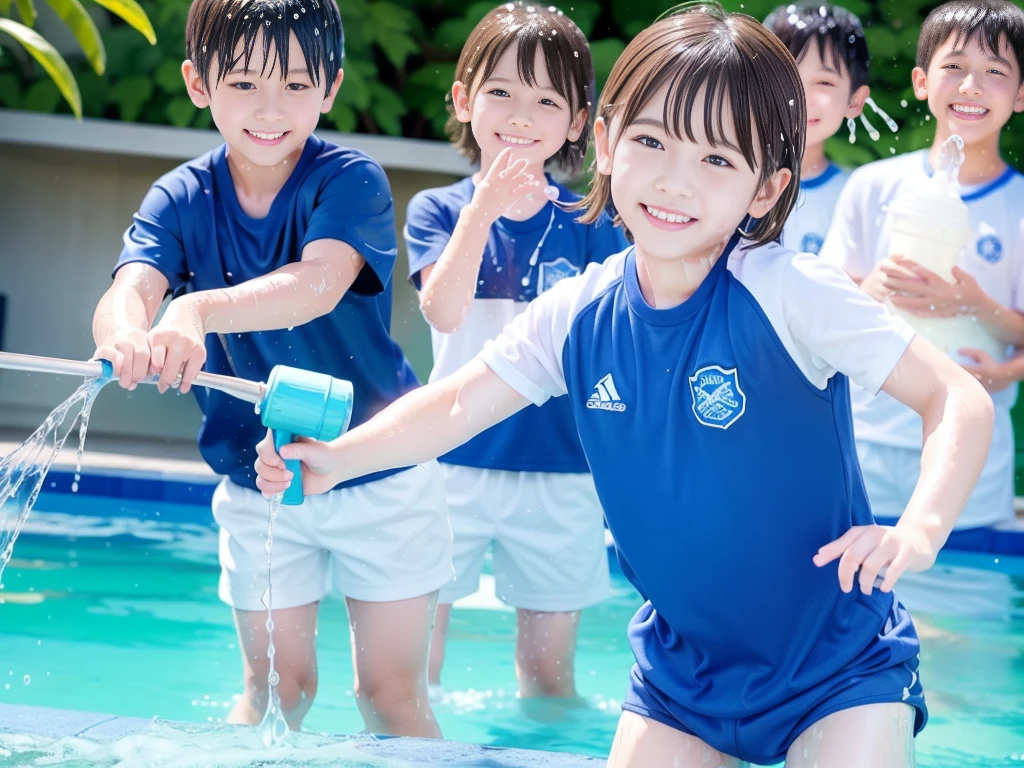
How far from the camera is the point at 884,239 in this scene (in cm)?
505

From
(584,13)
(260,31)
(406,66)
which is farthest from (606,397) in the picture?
(406,66)

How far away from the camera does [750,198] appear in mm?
2473

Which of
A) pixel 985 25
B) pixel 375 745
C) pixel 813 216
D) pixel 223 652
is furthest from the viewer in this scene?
pixel 813 216

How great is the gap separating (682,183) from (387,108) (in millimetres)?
7025

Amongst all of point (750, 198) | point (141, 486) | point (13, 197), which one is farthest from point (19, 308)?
point (750, 198)

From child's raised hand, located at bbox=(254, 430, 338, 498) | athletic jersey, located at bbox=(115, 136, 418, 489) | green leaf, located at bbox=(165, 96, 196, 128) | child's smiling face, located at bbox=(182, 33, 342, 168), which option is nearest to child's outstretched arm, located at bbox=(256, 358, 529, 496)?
child's raised hand, located at bbox=(254, 430, 338, 498)

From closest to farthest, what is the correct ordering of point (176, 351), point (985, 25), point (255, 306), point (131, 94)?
point (176, 351)
point (255, 306)
point (985, 25)
point (131, 94)

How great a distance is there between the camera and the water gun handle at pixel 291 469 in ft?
8.11

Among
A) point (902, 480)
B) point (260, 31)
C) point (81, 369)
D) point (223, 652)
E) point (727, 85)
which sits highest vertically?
point (260, 31)

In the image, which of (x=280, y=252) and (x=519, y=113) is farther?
(x=519, y=113)

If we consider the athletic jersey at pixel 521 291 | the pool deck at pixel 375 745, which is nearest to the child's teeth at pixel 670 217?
the pool deck at pixel 375 745

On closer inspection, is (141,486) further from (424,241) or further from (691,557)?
(691,557)

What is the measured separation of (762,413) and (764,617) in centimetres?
35

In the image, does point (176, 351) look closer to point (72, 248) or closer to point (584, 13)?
point (584, 13)
